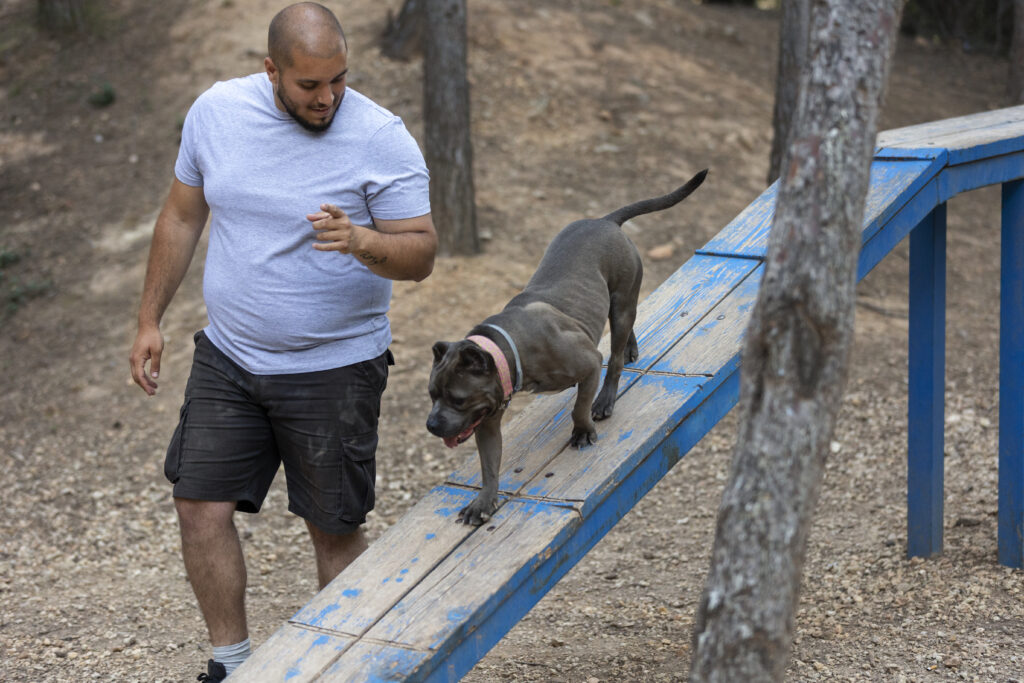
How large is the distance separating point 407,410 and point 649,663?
3024 mm

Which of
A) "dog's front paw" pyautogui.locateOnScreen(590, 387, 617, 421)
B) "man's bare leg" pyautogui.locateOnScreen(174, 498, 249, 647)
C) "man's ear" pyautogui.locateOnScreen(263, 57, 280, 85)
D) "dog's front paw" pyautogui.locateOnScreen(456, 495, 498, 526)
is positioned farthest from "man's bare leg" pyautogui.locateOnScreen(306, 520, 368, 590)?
"man's ear" pyautogui.locateOnScreen(263, 57, 280, 85)

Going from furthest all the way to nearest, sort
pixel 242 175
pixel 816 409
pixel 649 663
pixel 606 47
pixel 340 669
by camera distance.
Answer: pixel 606 47 → pixel 649 663 → pixel 242 175 → pixel 340 669 → pixel 816 409

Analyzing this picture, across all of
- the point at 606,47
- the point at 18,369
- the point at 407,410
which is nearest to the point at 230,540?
the point at 407,410

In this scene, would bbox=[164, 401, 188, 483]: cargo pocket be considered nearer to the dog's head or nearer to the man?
the man

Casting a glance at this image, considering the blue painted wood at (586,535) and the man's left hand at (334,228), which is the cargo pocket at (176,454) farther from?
the blue painted wood at (586,535)

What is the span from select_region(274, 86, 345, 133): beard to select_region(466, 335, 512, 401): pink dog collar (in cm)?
89

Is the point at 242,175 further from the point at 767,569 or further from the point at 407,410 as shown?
the point at 407,410

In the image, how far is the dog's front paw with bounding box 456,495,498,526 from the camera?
3309mm

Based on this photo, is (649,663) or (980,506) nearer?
(649,663)

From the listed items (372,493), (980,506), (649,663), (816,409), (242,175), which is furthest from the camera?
(980,506)

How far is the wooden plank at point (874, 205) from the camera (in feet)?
13.0

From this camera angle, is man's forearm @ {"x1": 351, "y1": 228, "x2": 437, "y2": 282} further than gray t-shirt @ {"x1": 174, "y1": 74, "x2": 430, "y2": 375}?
No

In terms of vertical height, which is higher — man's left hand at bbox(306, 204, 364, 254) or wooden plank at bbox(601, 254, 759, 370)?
man's left hand at bbox(306, 204, 364, 254)

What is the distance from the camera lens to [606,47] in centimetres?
1145
